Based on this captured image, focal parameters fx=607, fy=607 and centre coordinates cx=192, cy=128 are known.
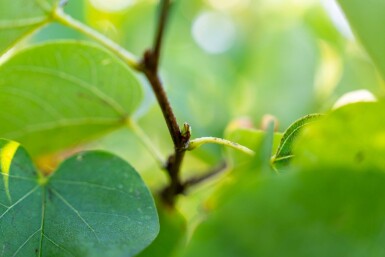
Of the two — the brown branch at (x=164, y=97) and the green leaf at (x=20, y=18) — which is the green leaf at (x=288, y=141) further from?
the green leaf at (x=20, y=18)

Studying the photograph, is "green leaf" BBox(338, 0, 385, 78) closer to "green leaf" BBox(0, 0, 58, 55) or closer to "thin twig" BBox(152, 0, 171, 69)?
"thin twig" BBox(152, 0, 171, 69)

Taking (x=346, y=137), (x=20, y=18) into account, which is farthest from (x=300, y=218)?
(x=20, y=18)

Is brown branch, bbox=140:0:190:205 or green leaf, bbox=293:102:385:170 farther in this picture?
brown branch, bbox=140:0:190:205

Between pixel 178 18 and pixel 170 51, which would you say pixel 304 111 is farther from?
pixel 178 18

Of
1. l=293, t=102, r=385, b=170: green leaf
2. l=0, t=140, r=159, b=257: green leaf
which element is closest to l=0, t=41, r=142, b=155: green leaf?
l=0, t=140, r=159, b=257: green leaf

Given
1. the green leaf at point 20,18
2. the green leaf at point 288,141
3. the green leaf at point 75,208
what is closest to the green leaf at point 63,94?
the green leaf at point 20,18

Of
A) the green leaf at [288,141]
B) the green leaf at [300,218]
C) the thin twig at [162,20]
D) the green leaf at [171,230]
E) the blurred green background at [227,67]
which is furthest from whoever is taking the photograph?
the blurred green background at [227,67]

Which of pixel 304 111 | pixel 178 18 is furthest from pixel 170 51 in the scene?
pixel 304 111

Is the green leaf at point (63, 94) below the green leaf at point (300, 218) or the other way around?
below
